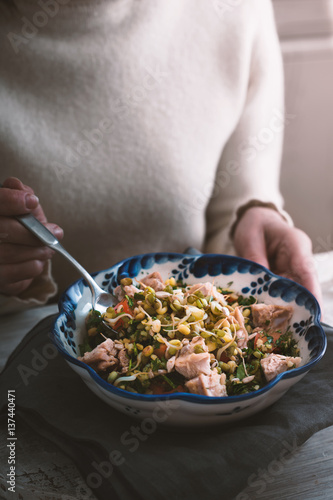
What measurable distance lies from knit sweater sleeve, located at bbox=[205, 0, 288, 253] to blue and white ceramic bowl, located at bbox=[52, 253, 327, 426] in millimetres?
557

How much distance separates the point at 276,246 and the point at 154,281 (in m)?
0.41

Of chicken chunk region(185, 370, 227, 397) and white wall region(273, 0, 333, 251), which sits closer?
chicken chunk region(185, 370, 227, 397)

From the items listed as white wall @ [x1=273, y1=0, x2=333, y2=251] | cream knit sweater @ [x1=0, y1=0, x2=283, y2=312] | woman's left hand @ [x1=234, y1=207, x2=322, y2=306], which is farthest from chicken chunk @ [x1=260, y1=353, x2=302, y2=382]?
white wall @ [x1=273, y1=0, x2=333, y2=251]

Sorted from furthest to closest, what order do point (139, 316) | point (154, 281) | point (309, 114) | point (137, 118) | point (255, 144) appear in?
point (309, 114) → point (255, 144) → point (137, 118) → point (154, 281) → point (139, 316)

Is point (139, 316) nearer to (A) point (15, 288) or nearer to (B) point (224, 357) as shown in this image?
(B) point (224, 357)

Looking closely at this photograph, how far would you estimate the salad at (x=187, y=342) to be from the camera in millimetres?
671

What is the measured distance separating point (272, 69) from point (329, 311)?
93cm

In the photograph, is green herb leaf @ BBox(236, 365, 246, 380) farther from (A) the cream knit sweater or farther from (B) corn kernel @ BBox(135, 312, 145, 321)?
(A) the cream knit sweater

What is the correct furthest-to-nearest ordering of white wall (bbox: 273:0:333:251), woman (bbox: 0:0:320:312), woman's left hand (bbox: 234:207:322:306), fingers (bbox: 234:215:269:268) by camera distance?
white wall (bbox: 273:0:333:251) < woman (bbox: 0:0:320:312) < fingers (bbox: 234:215:269:268) < woman's left hand (bbox: 234:207:322:306)

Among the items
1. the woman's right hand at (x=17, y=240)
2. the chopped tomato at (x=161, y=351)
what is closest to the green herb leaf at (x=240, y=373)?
the chopped tomato at (x=161, y=351)

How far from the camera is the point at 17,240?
97 centimetres

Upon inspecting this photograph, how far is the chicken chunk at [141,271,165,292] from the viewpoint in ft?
2.84

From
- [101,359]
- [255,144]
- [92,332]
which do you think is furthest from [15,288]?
[255,144]

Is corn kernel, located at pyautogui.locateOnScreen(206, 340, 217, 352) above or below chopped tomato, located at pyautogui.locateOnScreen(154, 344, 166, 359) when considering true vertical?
below
